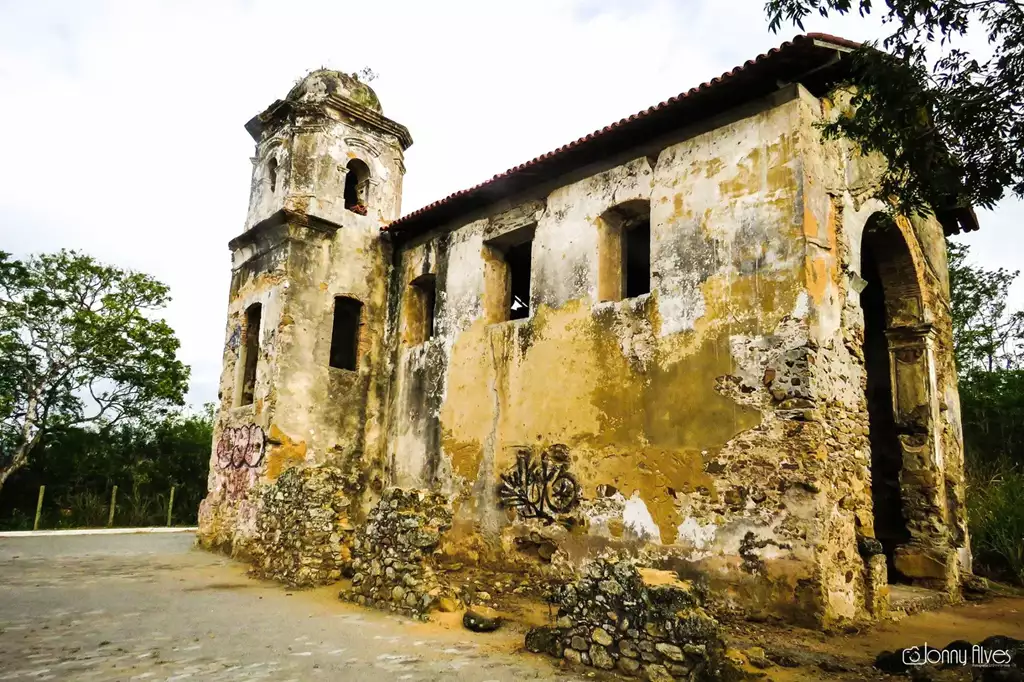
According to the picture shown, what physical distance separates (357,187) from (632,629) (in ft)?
34.1

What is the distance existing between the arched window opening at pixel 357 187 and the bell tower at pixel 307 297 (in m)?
0.03

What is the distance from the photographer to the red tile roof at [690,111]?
7.18 meters

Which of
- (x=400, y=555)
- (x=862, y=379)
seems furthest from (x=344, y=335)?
(x=862, y=379)

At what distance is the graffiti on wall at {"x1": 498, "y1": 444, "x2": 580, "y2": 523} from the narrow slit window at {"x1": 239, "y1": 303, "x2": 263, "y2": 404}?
5.65 meters

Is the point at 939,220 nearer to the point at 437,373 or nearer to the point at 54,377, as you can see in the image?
the point at 437,373

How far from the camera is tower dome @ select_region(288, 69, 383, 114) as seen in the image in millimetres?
12562

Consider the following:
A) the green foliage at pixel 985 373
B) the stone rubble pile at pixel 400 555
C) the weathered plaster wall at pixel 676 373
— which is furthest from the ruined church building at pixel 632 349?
the green foliage at pixel 985 373

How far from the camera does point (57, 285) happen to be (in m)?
19.3

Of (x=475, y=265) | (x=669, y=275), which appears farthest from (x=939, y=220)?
(x=475, y=265)

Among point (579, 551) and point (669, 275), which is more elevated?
point (669, 275)

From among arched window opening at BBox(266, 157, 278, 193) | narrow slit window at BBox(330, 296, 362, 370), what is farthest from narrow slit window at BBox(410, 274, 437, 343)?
arched window opening at BBox(266, 157, 278, 193)

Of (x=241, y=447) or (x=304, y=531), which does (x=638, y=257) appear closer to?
(x=304, y=531)

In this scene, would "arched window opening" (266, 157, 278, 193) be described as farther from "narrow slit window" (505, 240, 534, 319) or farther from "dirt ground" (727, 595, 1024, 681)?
"dirt ground" (727, 595, 1024, 681)

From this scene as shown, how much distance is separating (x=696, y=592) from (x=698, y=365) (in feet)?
9.67
